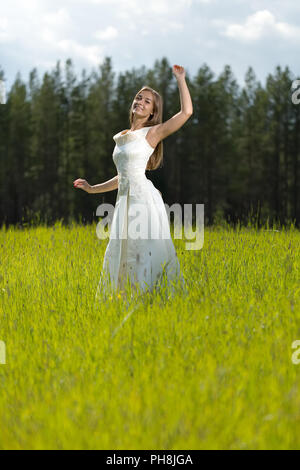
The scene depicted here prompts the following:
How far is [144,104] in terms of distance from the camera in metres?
Answer: 4.48

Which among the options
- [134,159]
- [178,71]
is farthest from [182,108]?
[134,159]

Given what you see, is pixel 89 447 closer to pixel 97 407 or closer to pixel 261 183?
pixel 97 407

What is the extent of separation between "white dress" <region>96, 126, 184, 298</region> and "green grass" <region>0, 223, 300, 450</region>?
229 millimetres

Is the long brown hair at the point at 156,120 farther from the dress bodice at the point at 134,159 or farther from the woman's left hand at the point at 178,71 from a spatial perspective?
the woman's left hand at the point at 178,71

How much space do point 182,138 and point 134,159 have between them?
42.6 metres

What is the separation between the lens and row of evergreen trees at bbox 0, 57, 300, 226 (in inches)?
1718

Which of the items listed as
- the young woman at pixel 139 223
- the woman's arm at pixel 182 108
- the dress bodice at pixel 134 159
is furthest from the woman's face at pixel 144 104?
the woman's arm at pixel 182 108

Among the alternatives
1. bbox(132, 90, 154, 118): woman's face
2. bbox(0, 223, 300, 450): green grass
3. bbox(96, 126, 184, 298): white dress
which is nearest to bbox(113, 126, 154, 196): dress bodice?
bbox(96, 126, 184, 298): white dress

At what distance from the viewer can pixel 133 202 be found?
436 cm

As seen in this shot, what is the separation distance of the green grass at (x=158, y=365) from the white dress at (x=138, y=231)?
229 mm

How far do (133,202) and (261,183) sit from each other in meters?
41.9

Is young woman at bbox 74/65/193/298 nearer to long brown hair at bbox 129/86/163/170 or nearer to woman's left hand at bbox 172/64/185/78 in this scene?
long brown hair at bbox 129/86/163/170

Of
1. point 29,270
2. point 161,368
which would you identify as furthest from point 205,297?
point 29,270

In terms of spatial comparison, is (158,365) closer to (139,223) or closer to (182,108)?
(139,223)
